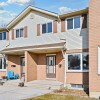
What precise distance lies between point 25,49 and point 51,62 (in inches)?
118

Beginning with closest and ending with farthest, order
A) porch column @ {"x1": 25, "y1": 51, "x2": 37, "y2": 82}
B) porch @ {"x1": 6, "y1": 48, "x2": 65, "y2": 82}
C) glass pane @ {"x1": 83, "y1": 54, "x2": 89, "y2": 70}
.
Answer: glass pane @ {"x1": 83, "y1": 54, "x2": 89, "y2": 70} < porch @ {"x1": 6, "y1": 48, "x2": 65, "y2": 82} < porch column @ {"x1": 25, "y1": 51, "x2": 37, "y2": 82}

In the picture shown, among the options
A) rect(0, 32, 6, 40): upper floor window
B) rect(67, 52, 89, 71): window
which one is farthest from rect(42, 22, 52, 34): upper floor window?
rect(0, 32, 6, 40): upper floor window

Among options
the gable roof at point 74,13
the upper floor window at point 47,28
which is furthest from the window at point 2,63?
the gable roof at point 74,13

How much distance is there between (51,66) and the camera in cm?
2228

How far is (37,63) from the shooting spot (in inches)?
917

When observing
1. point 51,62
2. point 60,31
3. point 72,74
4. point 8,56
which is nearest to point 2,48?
point 8,56

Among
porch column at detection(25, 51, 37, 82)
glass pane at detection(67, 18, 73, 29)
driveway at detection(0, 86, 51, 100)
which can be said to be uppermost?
glass pane at detection(67, 18, 73, 29)

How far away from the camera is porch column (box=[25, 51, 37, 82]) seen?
21.6 meters

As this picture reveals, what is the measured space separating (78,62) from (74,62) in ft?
1.36

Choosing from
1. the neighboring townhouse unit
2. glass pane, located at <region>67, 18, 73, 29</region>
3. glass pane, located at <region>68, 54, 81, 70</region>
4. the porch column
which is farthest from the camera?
the porch column

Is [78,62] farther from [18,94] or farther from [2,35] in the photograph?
[2,35]

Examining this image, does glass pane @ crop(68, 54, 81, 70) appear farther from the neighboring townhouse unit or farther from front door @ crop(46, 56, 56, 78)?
front door @ crop(46, 56, 56, 78)

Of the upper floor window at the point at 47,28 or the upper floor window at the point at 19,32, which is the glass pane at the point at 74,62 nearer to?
the upper floor window at the point at 47,28

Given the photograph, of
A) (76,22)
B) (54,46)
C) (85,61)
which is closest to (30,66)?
(54,46)
